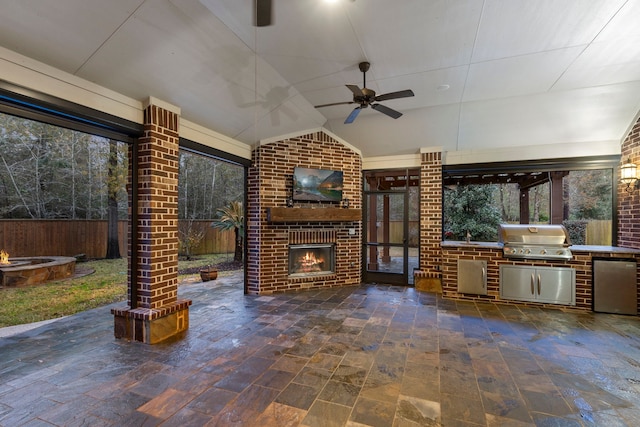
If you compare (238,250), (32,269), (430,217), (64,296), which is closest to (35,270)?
(32,269)

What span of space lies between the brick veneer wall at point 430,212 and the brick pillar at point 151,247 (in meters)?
4.27

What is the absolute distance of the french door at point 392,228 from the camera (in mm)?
5723

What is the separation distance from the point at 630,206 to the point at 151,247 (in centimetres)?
671

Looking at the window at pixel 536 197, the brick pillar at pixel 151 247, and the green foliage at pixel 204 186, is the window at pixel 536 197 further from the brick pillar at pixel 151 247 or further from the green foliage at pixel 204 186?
the green foliage at pixel 204 186

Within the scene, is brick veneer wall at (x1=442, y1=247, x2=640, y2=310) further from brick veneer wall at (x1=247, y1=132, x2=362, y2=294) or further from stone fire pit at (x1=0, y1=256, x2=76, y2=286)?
stone fire pit at (x1=0, y1=256, x2=76, y2=286)

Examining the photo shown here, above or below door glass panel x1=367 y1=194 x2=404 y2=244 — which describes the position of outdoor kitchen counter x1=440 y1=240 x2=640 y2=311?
below

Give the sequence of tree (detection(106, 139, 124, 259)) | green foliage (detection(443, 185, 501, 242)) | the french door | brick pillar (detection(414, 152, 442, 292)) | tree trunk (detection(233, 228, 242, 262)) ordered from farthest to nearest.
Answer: tree trunk (detection(233, 228, 242, 262))
green foliage (detection(443, 185, 501, 242))
tree (detection(106, 139, 124, 259))
the french door
brick pillar (detection(414, 152, 442, 292))

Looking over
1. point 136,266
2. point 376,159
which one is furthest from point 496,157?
point 136,266

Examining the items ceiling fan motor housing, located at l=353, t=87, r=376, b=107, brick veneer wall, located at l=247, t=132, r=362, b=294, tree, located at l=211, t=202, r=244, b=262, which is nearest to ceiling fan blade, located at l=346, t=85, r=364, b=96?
ceiling fan motor housing, located at l=353, t=87, r=376, b=107

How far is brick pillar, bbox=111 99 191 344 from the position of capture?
9.89 ft

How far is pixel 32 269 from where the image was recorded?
16.7 ft

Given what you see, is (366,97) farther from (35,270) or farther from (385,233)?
(35,270)

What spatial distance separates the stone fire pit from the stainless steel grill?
26.5 feet

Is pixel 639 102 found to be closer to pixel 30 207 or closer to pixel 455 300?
pixel 455 300
